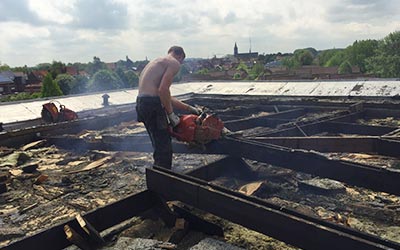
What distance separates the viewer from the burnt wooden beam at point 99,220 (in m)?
2.90

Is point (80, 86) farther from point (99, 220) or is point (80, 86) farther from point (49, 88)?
point (99, 220)

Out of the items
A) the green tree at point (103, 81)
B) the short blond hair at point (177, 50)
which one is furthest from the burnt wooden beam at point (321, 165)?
the green tree at point (103, 81)

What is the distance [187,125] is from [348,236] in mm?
2623

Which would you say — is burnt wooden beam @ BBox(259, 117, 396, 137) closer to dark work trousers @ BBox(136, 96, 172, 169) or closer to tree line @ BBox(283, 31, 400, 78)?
dark work trousers @ BBox(136, 96, 172, 169)

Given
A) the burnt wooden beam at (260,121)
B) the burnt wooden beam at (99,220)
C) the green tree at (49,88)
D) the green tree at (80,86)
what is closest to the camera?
the burnt wooden beam at (99,220)

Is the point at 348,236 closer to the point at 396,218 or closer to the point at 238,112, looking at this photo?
the point at 396,218

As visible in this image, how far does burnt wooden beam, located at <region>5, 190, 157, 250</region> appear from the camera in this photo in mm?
2898

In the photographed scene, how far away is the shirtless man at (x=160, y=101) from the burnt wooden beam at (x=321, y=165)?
0.94m

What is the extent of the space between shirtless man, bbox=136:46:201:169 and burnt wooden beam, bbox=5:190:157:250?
0.89 metres

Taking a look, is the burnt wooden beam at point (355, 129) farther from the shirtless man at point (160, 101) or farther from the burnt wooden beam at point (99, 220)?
the burnt wooden beam at point (99, 220)

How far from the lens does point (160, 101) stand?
447 centimetres

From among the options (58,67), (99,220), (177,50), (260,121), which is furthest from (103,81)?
(99,220)

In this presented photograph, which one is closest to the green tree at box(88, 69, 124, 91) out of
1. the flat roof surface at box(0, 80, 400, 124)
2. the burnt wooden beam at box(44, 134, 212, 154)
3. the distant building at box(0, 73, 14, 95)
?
the distant building at box(0, 73, 14, 95)

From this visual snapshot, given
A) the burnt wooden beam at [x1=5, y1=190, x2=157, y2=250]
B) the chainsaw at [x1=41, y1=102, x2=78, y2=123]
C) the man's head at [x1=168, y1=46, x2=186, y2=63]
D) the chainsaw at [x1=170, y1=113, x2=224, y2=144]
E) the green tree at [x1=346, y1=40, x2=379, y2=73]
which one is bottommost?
the burnt wooden beam at [x1=5, y1=190, x2=157, y2=250]
